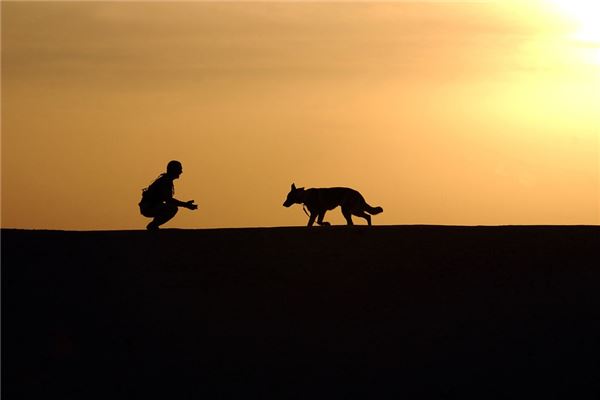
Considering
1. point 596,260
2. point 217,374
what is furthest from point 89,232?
point 596,260

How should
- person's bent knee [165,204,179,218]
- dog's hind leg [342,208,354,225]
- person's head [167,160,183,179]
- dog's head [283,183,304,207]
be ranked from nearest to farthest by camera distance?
person's head [167,160,183,179] < person's bent knee [165,204,179,218] < dog's hind leg [342,208,354,225] < dog's head [283,183,304,207]

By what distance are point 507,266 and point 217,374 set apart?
14.3 feet

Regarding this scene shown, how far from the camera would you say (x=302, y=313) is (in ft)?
48.3

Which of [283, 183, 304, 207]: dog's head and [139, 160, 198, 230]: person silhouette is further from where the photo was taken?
[283, 183, 304, 207]: dog's head

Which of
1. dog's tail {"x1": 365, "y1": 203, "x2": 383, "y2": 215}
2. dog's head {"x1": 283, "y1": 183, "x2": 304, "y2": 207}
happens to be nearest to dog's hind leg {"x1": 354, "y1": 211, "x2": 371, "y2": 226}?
dog's tail {"x1": 365, "y1": 203, "x2": 383, "y2": 215}

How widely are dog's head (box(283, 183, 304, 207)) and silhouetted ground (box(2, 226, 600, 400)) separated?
4627 millimetres

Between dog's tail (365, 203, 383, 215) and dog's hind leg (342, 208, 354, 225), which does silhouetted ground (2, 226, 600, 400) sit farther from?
dog's tail (365, 203, 383, 215)

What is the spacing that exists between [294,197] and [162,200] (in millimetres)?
4672

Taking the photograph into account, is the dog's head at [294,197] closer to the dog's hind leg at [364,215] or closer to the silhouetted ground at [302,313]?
the dog's hind leg at [364,215]

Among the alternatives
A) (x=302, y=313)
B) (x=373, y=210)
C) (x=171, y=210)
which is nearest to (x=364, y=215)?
(x=373, y=210)

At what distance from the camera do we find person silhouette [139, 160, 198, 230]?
1778 cm

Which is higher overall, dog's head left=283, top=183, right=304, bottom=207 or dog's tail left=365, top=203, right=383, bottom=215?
dog's head left=283, top=183, right=304, bottom=207

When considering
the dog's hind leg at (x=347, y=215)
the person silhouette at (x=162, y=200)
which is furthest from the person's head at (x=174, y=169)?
the dog's hind leg at (x=347, y=215)

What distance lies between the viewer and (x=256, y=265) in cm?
1596
